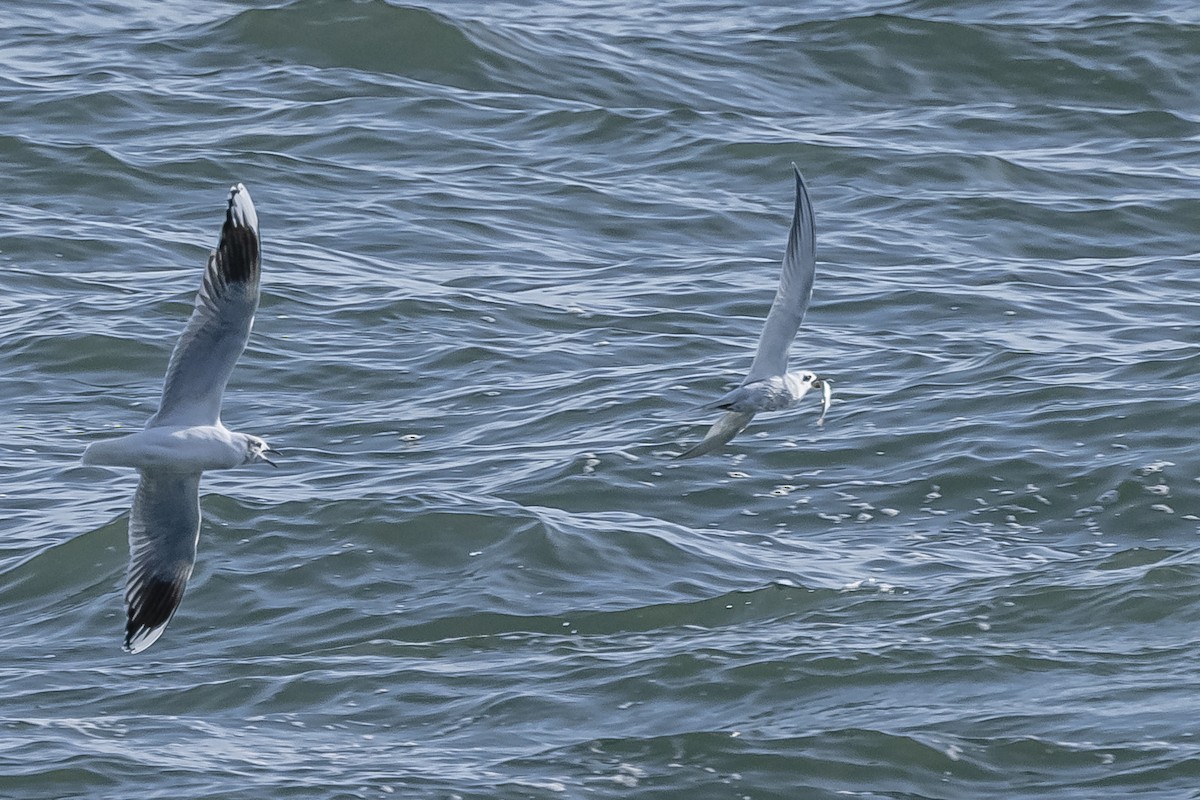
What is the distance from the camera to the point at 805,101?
1895 cm

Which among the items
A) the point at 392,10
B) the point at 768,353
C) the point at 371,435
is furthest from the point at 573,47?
the point at 768,353

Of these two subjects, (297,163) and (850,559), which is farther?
(297,163)

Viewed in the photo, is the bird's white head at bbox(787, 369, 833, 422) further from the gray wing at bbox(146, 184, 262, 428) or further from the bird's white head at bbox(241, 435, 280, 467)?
the gray wing at bbox(146, 184, 262, 428)

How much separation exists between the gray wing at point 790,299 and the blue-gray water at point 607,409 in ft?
5.80

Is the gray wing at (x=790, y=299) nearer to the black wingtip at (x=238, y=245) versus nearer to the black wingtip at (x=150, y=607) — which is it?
the black wingtip at (x=238, y=245)

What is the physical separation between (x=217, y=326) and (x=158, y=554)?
118 cm

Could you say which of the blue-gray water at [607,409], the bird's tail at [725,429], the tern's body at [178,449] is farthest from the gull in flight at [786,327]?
the tern's body at [178,449]

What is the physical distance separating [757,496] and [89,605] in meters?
3.86

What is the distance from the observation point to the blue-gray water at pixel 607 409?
32.1 feet

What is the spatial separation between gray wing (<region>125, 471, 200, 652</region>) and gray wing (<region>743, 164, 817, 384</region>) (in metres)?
2.58

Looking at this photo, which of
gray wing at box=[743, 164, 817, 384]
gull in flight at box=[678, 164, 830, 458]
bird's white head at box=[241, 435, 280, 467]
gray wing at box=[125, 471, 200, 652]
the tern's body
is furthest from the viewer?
gray wing at box=[743, 164, 817, 384]

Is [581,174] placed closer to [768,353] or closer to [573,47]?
[573,47]

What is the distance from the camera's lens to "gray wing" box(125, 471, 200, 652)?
28.6 feet

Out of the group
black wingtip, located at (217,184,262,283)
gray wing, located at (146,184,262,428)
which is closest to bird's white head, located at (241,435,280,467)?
gray wing, located at (146,184,262,428)
